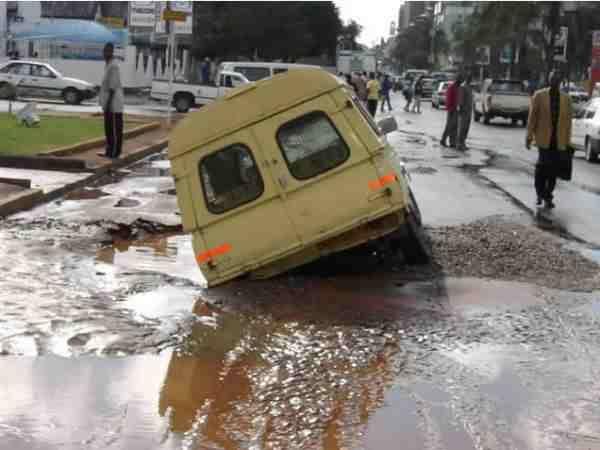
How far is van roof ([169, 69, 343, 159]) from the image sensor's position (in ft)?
26.9

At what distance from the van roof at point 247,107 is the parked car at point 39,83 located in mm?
31117

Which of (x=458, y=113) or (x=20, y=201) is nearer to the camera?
(x=20, y=201)

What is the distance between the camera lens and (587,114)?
979 inches

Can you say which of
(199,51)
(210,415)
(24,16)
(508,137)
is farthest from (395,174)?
(199,51)

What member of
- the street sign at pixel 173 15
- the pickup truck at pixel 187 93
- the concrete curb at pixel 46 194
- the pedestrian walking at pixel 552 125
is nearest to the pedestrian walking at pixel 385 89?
the pickup truck at pixel 187 93

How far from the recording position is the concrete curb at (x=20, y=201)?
11406 mm

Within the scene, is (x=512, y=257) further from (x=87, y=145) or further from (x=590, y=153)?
(x=590, y=153)

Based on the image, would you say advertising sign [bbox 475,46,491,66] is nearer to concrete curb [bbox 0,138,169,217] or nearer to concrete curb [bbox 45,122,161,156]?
concrete curb [bbox 45,122,161,156]

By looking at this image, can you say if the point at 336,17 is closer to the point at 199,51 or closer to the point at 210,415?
the point at 199,51

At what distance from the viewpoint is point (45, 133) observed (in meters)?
21.2

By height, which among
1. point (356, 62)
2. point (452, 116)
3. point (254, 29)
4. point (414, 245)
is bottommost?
point (414, 245)

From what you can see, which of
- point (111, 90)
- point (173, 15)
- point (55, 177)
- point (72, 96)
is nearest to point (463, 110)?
point (173, 15)

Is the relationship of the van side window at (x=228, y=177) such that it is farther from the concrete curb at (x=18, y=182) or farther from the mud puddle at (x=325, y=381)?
the concrete curb at (x=18, y=182)

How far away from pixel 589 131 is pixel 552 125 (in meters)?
11.2
